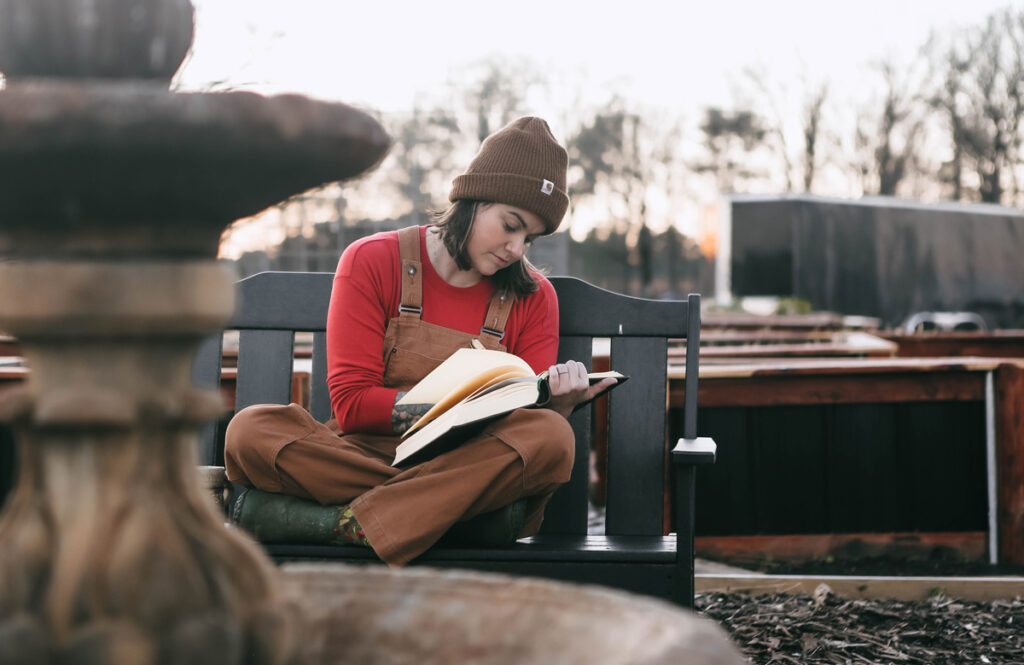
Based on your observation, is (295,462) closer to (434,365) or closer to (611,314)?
(434,365)

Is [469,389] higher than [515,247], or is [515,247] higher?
[515,247]

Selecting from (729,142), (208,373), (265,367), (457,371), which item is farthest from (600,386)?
(729,142)

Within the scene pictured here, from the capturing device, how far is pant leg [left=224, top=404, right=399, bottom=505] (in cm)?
281

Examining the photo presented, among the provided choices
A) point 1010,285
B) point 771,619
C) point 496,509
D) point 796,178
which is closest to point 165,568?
point 496,509

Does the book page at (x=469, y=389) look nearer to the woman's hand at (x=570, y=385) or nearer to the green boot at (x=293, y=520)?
the woman's hand at (x=570, y=385)

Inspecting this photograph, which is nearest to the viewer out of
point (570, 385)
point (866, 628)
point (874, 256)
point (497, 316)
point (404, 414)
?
point (570, 385)

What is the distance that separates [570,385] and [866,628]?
180cm

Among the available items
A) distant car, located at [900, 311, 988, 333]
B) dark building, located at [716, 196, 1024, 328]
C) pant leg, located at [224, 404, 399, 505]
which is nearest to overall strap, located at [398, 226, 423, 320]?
pant leg, located at [224, 404, 399, 505]

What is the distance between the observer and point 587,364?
3645 millimetres

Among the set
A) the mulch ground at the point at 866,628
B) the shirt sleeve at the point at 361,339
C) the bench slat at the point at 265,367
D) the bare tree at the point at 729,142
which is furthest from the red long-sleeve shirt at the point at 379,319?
the bare tree at the point at 729,142

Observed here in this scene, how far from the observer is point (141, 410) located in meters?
1.01

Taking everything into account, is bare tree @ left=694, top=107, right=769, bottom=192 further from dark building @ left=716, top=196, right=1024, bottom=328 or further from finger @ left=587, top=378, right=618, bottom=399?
finger @ left=587, top=378, right=618, bottom=399

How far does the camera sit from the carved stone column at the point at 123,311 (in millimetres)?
938

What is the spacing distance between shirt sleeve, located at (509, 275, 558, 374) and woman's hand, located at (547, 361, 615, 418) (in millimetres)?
382
